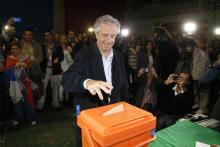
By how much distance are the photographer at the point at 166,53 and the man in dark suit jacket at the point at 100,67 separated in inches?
148

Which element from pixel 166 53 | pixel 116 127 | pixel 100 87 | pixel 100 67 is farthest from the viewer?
pixel 166 53

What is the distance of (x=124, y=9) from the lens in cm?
1543

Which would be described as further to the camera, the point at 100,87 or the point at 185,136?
the point at 185,136

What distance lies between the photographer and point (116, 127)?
1.17m

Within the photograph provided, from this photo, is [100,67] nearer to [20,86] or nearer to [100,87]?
[100,87]

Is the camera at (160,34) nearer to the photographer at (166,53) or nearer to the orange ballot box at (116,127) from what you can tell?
the photographer at (166,53)

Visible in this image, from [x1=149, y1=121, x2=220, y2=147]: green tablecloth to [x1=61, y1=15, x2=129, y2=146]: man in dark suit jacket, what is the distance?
0.57m

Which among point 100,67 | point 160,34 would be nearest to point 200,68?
point 160,34

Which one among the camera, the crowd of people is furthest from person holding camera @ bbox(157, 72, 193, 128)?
the camera

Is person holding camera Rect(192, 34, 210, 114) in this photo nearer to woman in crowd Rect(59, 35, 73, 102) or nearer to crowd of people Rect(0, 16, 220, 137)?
crowd of people Rect(0, 16, 220, 137)

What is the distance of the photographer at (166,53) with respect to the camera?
547cm

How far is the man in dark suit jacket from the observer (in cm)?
177

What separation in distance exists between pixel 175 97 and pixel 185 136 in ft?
5.95

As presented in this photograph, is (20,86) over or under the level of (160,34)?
under
